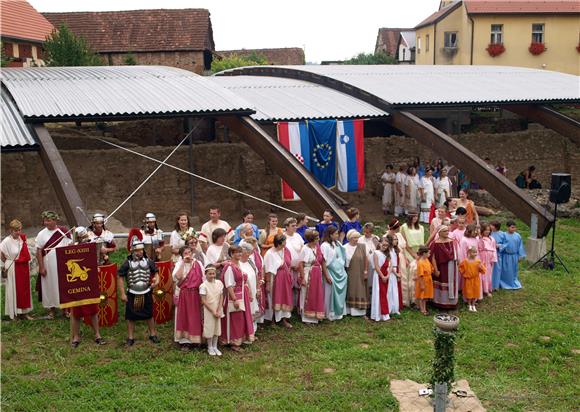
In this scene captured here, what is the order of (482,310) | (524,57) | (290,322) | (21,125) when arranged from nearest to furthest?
1. (290,322)
2. (482,310)
3. (21,125)
4. (524,57)

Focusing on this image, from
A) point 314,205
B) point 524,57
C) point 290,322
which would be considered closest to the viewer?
A: point 290,322

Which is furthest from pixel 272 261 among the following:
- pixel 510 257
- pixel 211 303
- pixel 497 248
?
pixel 510 257

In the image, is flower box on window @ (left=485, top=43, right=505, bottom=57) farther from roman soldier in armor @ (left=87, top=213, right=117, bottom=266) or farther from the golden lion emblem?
the golden lion emblem

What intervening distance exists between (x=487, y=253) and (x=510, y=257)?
602 millimetres

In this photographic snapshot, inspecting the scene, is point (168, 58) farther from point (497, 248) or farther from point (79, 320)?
point (79, 320)

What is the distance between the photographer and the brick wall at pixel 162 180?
1393 cm

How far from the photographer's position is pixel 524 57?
35.8 meters

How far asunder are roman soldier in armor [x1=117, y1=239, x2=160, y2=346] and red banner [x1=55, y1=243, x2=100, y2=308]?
1.09 ft

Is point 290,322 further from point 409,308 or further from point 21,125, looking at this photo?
point 21,125

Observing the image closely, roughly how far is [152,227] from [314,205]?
109 inches

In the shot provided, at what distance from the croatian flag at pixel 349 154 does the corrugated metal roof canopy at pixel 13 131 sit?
614cm

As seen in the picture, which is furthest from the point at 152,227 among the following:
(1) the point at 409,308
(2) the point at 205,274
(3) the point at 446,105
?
(3) the point at 446,105

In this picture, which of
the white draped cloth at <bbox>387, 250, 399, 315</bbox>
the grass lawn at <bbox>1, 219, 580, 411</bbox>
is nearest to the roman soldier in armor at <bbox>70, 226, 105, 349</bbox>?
the grass lawn at <bbox>1, 219, 580, 411</bbox>

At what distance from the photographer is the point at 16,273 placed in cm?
888
